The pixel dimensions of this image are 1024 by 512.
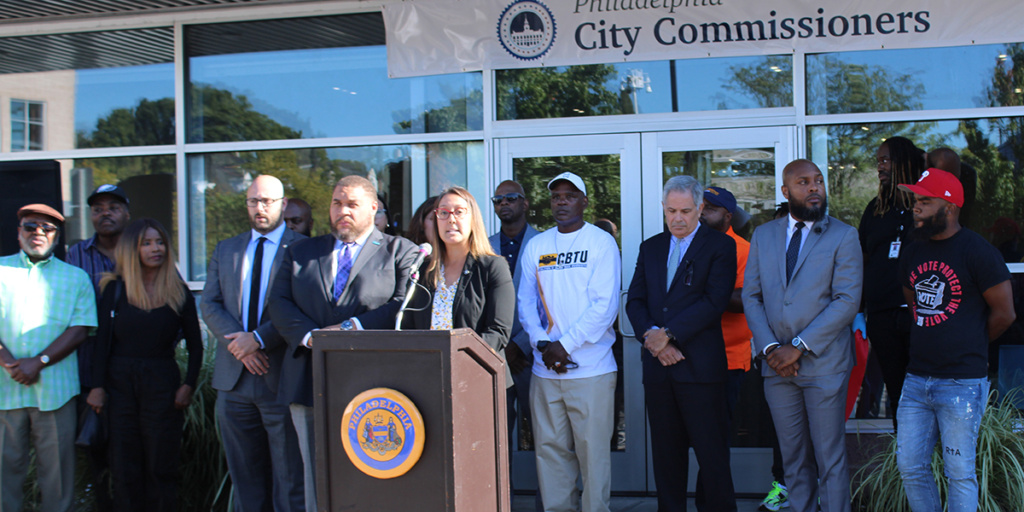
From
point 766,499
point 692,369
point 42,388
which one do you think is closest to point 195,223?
point 42,388

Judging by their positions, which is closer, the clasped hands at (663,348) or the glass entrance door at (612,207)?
the clasped hands at (663,348)

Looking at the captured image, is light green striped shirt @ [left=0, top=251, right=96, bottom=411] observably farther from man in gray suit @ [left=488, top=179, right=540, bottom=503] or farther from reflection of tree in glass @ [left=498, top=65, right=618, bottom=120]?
reflection of tree in glass @ [left=498, top=65, right=618, bottom=120]

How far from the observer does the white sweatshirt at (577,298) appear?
4457mm

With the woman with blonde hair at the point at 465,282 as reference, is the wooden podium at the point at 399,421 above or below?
below

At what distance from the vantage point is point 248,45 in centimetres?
659

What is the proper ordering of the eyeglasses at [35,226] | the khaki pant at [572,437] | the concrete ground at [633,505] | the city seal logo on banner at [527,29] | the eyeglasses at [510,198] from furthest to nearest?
1. the city seal logo on banner at [527,29]
2. the concrete ground at [633,505]
3. the eyeglasses at [510,198]
4. the eyeglasses at [35,226]
5. the khaki pant at [572,437]

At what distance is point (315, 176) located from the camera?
642cm

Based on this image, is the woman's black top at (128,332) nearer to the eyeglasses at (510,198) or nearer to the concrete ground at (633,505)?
the eyeglasses at (510,198)

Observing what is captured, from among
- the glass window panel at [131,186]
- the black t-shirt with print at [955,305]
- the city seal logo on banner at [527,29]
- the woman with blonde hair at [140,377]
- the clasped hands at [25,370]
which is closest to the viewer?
the black t-shirt with print at [955,305]

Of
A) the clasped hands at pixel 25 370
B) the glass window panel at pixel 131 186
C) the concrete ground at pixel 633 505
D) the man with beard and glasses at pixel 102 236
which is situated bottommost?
the concrete ground at pixel 633 505

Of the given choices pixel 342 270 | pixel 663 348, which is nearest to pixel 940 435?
pixel 663 348

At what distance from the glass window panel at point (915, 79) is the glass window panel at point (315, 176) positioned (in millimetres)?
2544

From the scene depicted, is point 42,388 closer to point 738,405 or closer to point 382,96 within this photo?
point 382,96

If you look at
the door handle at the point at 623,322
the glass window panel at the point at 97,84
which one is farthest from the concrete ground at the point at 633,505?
the glass window panel at the point at 97,84
